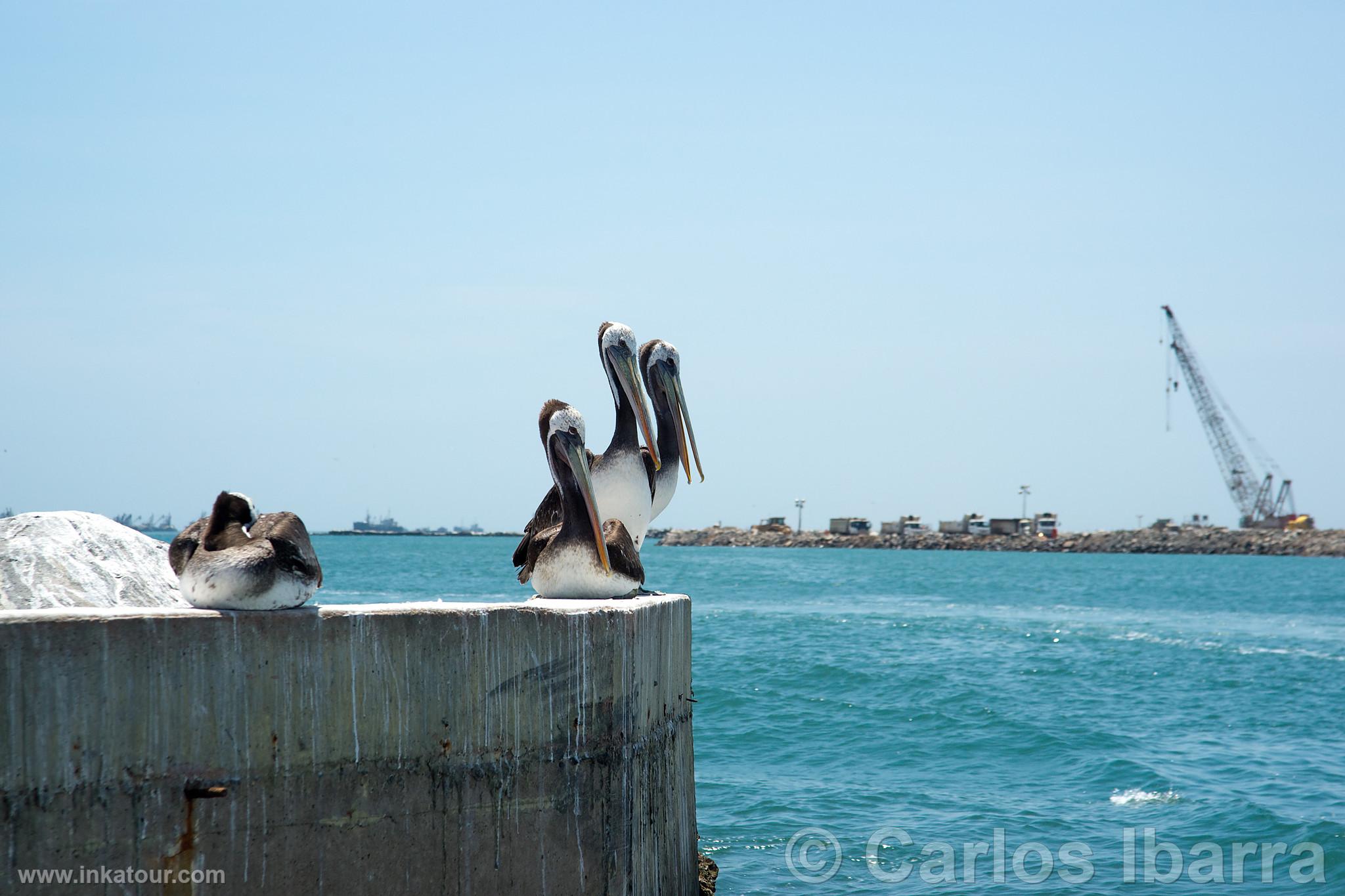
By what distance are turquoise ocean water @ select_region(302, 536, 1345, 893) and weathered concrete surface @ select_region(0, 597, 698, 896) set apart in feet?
13.2

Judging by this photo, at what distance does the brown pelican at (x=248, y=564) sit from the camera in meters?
4.58

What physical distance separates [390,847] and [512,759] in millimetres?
607

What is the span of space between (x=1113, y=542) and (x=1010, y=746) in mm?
98064

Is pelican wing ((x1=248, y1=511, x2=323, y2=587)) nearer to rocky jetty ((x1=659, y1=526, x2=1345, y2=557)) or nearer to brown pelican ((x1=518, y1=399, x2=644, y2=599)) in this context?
brown pelican ((x1=518, y1=399, x2=644, y2=599))

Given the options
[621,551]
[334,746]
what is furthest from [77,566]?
[621,551]

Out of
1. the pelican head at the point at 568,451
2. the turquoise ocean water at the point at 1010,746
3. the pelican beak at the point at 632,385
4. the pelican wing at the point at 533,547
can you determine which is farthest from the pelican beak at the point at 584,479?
the turquoise ocean water at the point at 1010,746

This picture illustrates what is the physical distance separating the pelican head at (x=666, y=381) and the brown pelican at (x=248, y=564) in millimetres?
3651

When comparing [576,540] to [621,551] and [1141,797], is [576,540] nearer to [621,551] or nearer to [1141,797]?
[621,551]

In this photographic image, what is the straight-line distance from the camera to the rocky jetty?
99062 mm

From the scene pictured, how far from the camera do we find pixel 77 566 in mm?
6332

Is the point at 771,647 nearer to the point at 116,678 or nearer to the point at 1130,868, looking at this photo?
the point at 1130,868

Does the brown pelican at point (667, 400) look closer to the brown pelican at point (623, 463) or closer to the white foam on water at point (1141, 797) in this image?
the brown pelican at point (623, 463)

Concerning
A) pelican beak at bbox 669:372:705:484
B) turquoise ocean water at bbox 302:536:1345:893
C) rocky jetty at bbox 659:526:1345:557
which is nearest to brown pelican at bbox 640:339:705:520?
pelican beak at bbox 669:372:705:484

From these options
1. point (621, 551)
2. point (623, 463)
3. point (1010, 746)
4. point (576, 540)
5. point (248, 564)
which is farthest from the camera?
point (1010, 746)
